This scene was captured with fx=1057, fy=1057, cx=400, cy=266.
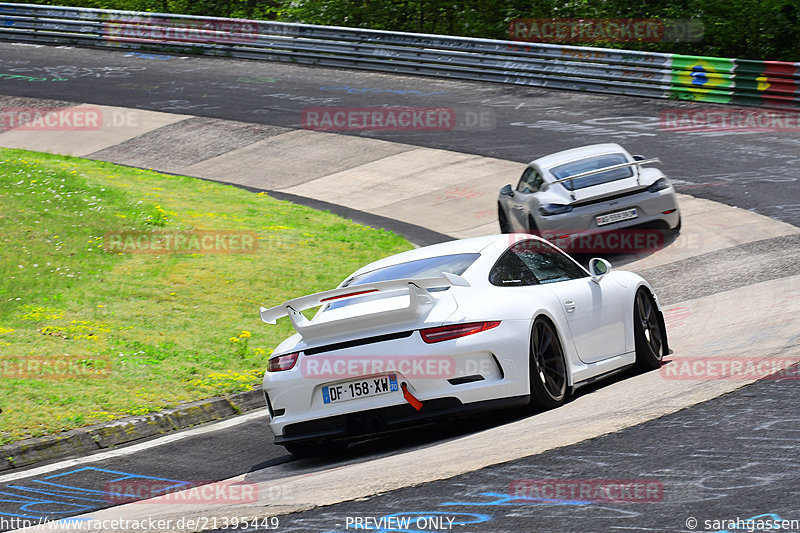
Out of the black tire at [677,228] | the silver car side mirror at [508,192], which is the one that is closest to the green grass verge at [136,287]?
the silver car side mirror at [508,192]

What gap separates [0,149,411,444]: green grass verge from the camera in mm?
9398

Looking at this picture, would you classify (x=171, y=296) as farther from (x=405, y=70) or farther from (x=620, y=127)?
(x=405, y=70)

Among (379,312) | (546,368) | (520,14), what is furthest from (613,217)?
(520,14)

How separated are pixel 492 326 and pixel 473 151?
16093 mm

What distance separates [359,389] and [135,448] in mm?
2281

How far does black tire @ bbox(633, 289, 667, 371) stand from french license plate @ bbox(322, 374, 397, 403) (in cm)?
260

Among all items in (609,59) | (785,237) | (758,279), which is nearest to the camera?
(758,279)

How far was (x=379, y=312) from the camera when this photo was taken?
6.83 meters

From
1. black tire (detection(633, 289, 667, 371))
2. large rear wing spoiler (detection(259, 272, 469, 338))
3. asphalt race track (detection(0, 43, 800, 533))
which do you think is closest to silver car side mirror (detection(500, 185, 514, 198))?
asphalt race track (detection(0, 43, 800, 533))

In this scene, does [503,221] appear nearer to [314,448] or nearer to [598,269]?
[598,269]

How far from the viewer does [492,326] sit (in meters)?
6.82

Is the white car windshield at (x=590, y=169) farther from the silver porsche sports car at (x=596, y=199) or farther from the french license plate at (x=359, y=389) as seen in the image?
the french license plate at (x=359, y=389)

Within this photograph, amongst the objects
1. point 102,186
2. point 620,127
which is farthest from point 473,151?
point 102,186

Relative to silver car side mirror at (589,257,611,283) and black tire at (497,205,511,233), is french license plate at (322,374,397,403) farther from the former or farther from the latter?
black tire at (497,205,511,233)
